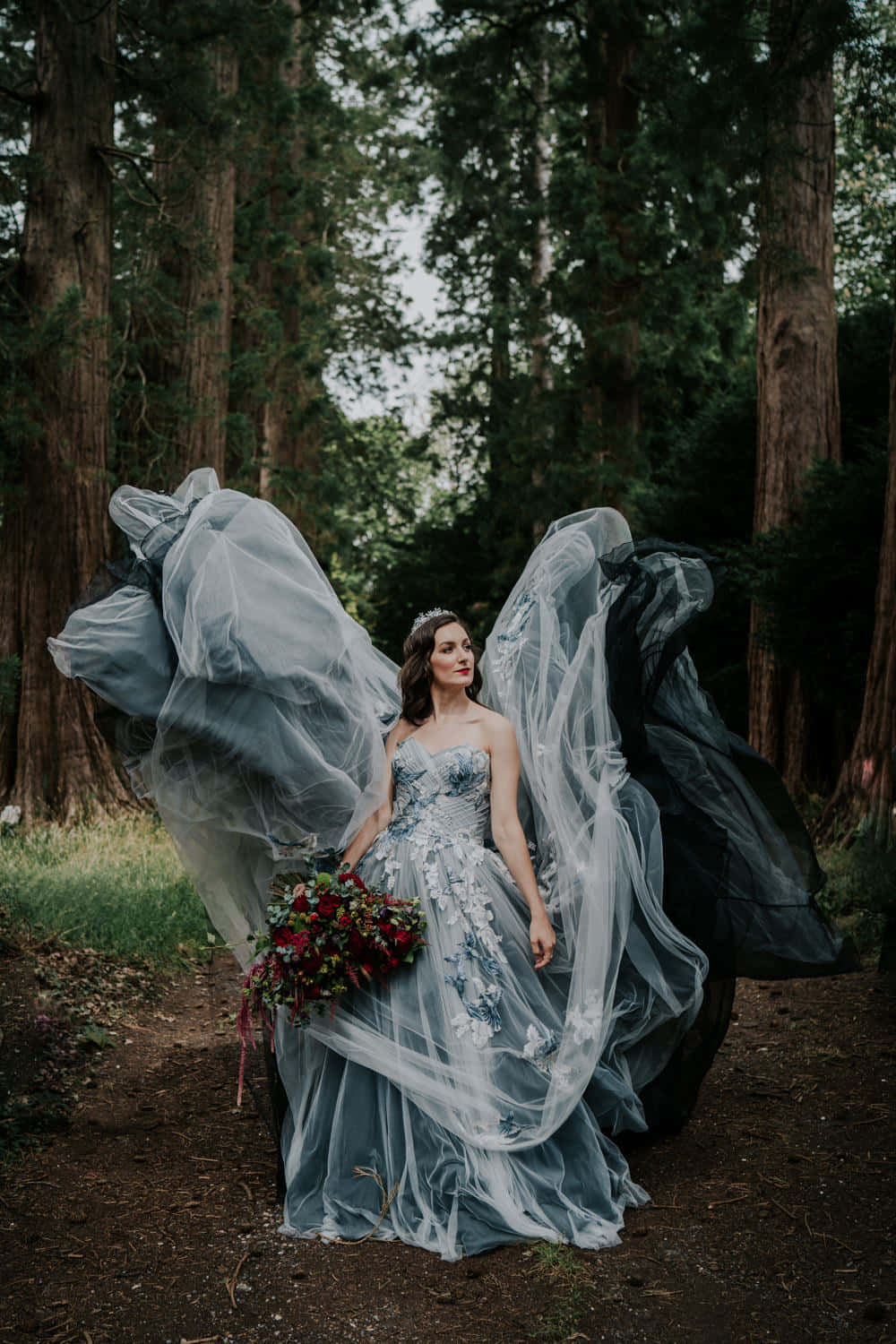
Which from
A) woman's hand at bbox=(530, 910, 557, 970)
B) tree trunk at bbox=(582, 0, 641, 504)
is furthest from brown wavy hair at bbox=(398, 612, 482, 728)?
tree trunk at bbox=(582, 0, 641, 504)

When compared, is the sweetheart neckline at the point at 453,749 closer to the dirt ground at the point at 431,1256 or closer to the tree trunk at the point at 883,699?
the dirt ground at the point at 431,1256

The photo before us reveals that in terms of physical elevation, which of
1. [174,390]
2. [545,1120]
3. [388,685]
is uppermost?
[174,390]

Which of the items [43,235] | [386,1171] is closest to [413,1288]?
[386,1171]

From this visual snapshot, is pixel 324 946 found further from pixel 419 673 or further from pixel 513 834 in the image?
pixel 419 673

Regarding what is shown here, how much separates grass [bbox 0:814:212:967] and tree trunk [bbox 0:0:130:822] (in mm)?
673

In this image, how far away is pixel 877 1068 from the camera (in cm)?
519

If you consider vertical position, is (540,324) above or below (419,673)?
above

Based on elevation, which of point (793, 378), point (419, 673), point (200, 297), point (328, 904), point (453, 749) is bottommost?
point (328, 904)

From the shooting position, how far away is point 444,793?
170 inches

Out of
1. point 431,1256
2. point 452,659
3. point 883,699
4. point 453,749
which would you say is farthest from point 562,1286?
point 883,699

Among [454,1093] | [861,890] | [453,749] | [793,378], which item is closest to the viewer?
[454,1093]

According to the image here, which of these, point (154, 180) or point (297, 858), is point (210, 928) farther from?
point (154, 180)

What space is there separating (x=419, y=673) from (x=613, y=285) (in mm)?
11703

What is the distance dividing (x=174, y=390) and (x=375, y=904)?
8.88m
